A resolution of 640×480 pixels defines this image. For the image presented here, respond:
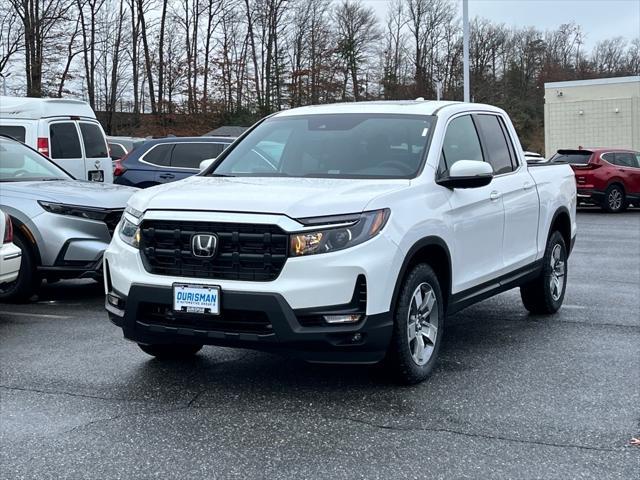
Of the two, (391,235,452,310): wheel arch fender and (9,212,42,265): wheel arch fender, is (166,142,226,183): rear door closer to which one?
(9,212,42,265): wheel arch fender

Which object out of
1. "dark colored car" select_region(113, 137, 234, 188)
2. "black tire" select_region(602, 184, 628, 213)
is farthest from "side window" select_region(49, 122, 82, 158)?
"black tire" select_region(602, 184, 628, 213)

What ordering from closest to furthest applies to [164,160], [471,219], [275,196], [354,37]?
[275,196] → [471,219] → [164,160] → [354,37]

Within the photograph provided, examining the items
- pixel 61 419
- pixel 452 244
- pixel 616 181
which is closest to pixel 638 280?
pixel 452 244

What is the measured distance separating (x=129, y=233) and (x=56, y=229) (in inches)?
129

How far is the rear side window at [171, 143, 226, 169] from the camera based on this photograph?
1384 cm

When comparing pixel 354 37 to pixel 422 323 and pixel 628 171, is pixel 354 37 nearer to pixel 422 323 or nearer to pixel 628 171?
pixel 628 171

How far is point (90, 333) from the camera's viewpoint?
7.02m

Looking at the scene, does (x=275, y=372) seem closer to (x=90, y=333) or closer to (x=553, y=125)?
(x=90, y=333)

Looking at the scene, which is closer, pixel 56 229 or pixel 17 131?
pixel 56 229

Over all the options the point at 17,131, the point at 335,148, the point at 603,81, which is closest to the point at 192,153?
the point at 17,131

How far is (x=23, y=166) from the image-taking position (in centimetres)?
939

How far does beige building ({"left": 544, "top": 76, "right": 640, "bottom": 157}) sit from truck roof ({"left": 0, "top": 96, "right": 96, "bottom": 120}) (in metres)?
29.6

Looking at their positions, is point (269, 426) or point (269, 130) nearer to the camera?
point (269, 426)

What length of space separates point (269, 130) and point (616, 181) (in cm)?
1772
